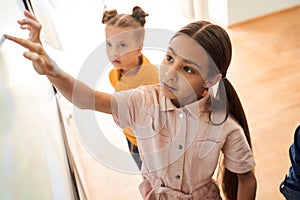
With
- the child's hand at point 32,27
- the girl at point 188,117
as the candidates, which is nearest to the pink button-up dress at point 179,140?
the girl at point 188,117

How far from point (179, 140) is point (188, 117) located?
0.06 m

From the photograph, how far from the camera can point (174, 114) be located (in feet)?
2.80

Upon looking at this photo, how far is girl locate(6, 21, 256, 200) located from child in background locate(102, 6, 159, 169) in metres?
0.09

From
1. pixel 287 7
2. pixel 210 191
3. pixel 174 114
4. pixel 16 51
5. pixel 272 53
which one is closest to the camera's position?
pixel 16 51

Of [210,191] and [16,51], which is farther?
[210,191]

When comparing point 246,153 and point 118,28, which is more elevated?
point 118,28

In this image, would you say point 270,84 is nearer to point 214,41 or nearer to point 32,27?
point 214,41

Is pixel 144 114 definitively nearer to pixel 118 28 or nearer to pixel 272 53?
pixel 118 28

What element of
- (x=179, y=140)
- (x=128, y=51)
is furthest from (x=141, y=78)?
(x=179, y=140)

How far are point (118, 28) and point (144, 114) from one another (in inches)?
8.2

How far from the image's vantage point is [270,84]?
218cm

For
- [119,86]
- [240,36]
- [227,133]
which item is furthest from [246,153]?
[240,36]

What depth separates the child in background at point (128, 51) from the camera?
0.89 m

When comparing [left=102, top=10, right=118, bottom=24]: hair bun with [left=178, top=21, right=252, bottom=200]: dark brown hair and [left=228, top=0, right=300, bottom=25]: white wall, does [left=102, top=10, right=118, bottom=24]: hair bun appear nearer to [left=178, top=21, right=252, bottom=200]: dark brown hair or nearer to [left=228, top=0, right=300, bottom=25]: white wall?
[left=178, top=21, right=252, bottom=200]: dark brown hair
